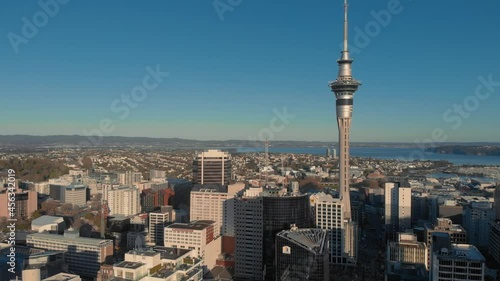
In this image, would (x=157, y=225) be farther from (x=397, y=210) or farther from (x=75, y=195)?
(x=397, y=210)

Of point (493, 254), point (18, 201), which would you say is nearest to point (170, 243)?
point (18, 201)

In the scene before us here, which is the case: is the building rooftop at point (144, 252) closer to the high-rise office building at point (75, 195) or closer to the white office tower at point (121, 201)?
the white office tower at point (121, 201)

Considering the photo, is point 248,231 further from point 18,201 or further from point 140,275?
point 18,201

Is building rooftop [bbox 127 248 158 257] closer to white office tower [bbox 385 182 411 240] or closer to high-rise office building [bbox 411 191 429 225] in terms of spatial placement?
white office tower [bbox 385 182 411 240]

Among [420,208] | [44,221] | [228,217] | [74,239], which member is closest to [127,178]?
[44,221]

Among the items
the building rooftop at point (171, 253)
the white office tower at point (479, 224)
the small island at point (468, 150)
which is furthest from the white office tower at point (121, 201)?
the small island at point (468, 150)

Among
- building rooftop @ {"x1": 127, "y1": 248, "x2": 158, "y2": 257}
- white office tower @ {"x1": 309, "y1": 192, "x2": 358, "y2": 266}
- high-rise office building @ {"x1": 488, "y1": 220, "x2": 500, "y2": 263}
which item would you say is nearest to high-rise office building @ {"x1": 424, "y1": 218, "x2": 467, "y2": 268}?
high-rise office building @ {"x1": 488, "y1": 220, "x2": 500, "y2": 263}
